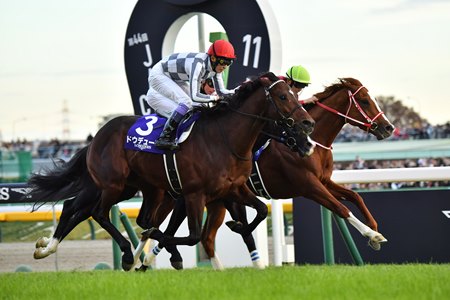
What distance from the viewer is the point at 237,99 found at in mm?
7277

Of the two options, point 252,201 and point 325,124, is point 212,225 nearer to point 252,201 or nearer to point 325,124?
point 252,201

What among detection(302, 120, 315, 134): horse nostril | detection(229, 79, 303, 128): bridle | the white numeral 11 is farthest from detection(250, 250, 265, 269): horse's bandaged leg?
the white numeral 11

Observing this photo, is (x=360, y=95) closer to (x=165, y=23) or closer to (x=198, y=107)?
(x=198, y=107)

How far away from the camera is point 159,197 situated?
8117 mm

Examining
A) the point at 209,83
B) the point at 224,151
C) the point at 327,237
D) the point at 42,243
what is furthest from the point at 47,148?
the point at 224,151

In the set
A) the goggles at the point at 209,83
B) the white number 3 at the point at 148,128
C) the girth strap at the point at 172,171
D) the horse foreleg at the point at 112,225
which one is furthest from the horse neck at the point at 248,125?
the horse foreleg at the point at 112,225

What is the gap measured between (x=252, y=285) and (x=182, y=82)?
228cm

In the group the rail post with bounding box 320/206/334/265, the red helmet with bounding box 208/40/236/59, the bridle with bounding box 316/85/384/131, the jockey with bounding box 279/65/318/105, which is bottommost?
the rail post with bounding box 320/206/334/265

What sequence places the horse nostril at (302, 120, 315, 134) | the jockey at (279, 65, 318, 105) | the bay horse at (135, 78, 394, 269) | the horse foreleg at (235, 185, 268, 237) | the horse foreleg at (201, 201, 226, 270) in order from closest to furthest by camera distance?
the horse nostril at (302, 120, 315, 134) < the horse foreleg at (235, 185, 268, 237) < the horse foreleg at (201, 201, 226, 270) < the bay horse at (135, 78, 394, 269) < the jockey at (279, 65, 318, 105)

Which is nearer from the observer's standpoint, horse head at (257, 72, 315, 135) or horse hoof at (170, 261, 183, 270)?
horse head at (257, 72, 315, 135)

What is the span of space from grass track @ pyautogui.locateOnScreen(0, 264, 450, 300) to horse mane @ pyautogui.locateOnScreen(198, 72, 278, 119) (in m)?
1.17

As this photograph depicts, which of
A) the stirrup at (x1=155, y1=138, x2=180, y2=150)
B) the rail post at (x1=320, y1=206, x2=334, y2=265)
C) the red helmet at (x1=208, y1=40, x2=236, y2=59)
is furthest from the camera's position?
the rail post at (x1=320, y1=206, x2=334, y2=265)

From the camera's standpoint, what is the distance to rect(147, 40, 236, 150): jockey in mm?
7211

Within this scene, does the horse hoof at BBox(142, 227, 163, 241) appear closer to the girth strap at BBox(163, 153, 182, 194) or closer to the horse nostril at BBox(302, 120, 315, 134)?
the girth strap at BBox(163, 153, 182, 194)
